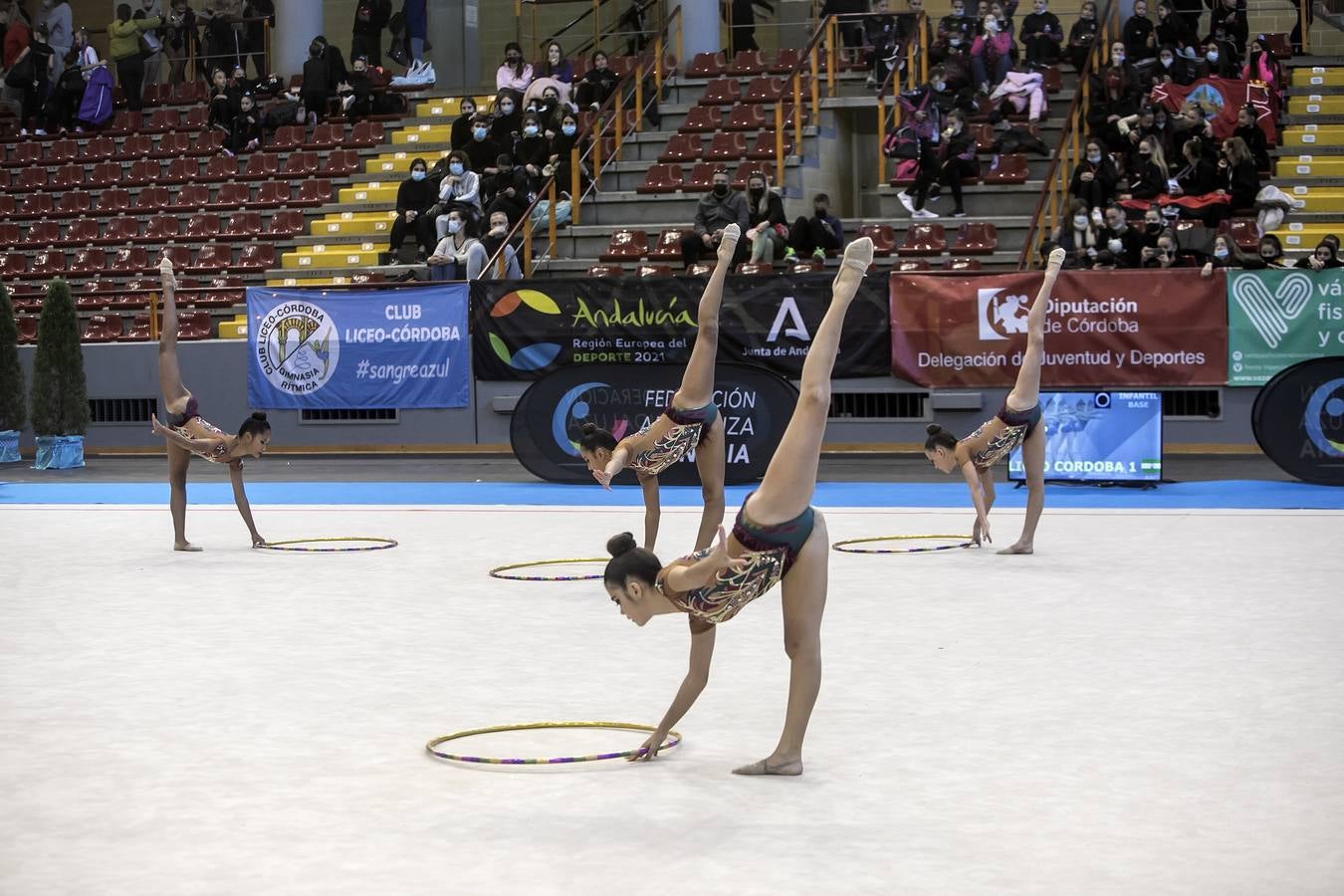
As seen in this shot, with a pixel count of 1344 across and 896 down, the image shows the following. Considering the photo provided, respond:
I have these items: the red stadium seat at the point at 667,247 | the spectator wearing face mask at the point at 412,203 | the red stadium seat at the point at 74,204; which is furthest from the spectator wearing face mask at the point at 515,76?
the red stadium seat at the point at 74,204

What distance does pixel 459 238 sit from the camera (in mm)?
22844

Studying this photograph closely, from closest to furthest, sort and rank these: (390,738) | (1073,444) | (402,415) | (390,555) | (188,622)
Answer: (390,738)
(188,622)
(390,555)
(1073,444)
(402,415)

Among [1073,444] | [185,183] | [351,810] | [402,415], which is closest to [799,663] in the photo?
[351,810]

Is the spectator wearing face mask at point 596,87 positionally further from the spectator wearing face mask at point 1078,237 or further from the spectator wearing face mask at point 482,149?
the spectator wearing face mask at point 1078,237

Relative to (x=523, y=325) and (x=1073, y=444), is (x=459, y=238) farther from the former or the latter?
(x=1073, y=444)

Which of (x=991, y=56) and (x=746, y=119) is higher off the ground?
(x=991, y=56)

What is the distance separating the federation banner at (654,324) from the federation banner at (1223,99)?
6.17m

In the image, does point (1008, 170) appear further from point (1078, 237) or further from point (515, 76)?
point (515, 76)

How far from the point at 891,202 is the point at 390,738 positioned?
18.2 meters

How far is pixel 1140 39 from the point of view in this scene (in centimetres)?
2291

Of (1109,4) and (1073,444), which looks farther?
(1109,4)

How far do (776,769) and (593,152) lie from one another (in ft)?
64.8


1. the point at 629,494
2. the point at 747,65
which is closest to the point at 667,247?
the point at 747,65

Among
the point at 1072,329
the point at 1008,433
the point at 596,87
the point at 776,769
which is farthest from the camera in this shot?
the point at 596,87
